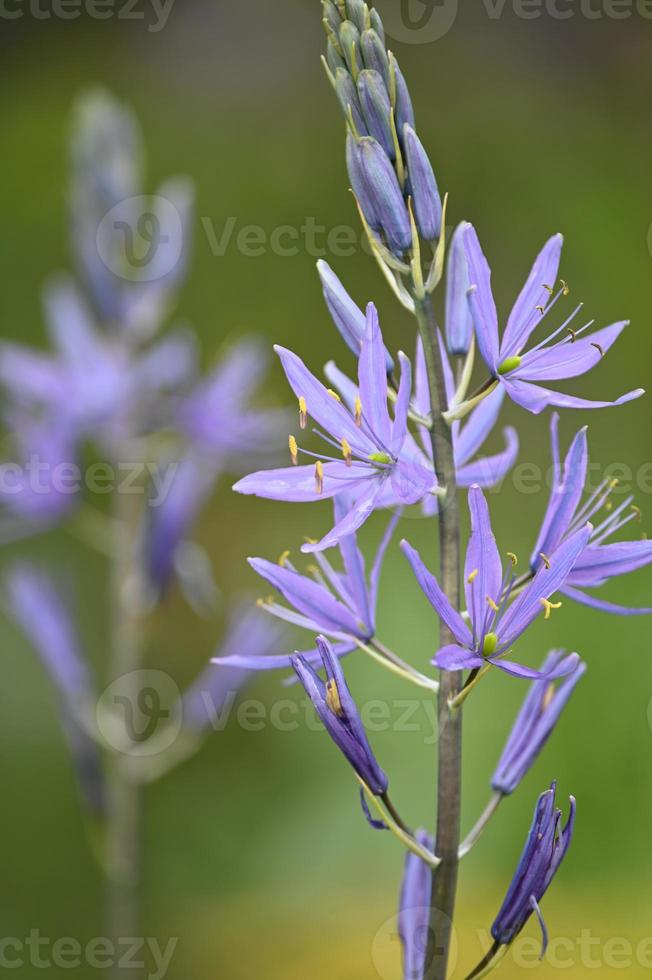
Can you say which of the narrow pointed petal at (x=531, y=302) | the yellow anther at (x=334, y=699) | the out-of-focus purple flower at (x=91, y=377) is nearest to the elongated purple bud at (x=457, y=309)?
the narrow pointed petal at (x=531, y=302)

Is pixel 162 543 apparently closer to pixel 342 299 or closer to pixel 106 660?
pixel 342 299

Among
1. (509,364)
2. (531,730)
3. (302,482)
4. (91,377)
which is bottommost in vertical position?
(531,730)

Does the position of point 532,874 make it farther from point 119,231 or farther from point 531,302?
point 119,231

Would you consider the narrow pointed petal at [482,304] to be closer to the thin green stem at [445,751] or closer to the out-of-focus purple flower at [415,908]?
the thin green stem at [445,751]

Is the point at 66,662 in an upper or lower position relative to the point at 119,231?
lower

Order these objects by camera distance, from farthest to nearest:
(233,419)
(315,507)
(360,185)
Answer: (315,507)
(233,419)
(360,185)

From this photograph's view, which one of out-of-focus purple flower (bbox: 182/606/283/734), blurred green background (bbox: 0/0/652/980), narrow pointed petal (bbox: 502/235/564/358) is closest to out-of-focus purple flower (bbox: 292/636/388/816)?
narrow pointed petal (bbox: 502/235/564/358)

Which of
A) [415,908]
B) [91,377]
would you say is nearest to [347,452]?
[415,908]
